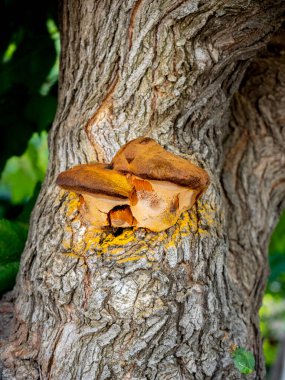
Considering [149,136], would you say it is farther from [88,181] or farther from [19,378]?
[19,378]

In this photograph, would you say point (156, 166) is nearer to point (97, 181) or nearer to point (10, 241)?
point (97, 181)

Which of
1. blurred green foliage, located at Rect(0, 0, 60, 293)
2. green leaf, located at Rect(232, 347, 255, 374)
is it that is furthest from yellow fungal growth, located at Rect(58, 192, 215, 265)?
blurred green foliage, located at Rect(0, 0, 60, 293)

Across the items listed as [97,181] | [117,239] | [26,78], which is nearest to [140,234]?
[117,239]


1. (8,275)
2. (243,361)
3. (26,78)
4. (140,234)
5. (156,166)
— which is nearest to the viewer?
(156,166)

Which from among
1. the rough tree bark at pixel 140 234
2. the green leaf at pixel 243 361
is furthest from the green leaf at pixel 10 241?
the green leaf at pixel 243 361

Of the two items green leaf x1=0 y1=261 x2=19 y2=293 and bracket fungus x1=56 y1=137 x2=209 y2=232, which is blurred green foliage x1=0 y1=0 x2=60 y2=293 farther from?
bracket fungus x1=56 y1=137 x2=209 y2=232
